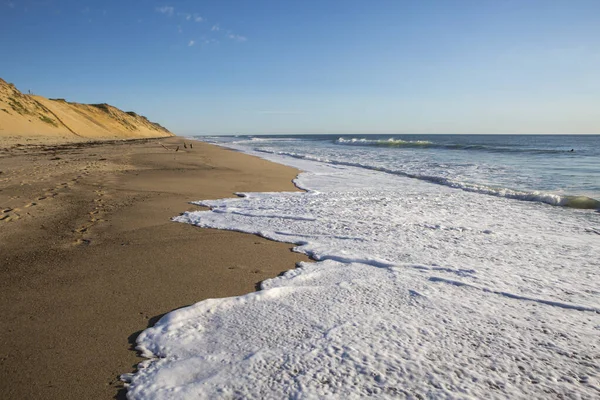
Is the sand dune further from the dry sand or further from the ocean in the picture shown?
the ocean

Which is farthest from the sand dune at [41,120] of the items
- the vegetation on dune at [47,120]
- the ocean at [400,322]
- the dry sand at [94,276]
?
the ocean at [400,322]

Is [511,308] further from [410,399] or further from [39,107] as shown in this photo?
[39,107]

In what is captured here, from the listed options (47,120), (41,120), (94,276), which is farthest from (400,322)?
(47,120)

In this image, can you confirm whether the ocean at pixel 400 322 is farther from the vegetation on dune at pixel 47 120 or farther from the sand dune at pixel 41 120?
the vegetation on dune at pixel 47 120

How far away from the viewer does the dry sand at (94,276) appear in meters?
2.15

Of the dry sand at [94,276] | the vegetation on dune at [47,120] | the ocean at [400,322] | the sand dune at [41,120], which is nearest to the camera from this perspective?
the ocean at [400,322]

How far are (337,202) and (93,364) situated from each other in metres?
5.52

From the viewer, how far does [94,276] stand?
11.2ft

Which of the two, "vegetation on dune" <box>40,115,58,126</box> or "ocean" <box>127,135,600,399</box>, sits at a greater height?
"vegetation on dune" <box>40,115,58,126</box>

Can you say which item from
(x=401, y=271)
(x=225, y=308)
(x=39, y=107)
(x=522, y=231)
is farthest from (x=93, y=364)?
(x=39, y=107)

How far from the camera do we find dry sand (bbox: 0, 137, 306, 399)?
2.15 m

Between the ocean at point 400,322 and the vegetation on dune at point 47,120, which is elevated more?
the vegetation on dune at point 47,120

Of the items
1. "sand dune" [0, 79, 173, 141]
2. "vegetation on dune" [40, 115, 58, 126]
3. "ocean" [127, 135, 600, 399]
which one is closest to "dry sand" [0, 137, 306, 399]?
"ocean" [127, 135, 600, 399]

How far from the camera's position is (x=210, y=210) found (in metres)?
6.41
